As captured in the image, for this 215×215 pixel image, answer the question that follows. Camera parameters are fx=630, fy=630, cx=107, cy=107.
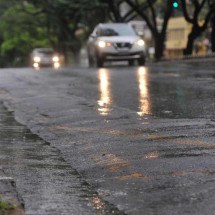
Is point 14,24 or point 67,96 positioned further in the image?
point 14,24

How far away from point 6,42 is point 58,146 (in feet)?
216

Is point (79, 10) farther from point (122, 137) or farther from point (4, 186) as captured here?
point (4, 186)

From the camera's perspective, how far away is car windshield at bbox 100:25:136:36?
2702 cm

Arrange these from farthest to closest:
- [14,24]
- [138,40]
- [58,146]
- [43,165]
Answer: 1. [14,24]
2. [138,40]
3. [58,146]
4. [43,165]

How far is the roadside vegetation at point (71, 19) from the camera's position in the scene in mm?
35719

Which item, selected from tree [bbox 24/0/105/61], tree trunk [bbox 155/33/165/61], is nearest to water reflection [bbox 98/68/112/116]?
tree trunk [bbox 155/33/165/61]

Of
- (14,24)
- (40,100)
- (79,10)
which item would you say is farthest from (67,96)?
(14,24)

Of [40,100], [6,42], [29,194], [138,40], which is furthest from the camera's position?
[6,42]

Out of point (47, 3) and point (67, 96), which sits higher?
point (47, 3)

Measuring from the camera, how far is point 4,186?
572 centimetres

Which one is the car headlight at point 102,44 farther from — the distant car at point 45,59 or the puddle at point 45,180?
the distant car at point 45,59

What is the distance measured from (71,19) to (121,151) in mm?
41774

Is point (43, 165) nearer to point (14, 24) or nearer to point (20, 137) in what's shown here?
point (20, 137)

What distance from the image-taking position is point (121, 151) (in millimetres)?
7441
